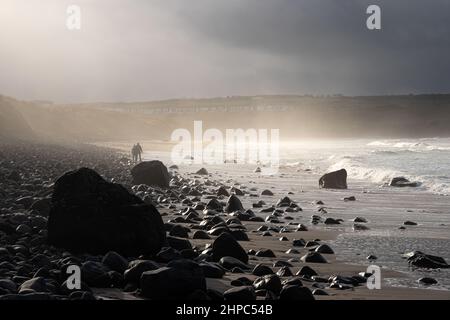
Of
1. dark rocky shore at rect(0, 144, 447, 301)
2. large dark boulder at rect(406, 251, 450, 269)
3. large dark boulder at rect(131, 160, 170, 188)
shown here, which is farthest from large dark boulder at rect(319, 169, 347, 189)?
large dark boulder at rect(406, 251, 450, 269)

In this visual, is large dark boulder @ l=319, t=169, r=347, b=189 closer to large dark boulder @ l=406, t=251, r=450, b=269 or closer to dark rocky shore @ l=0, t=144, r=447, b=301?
dark rocky shore @ l=0, t=144, r=447, b=301

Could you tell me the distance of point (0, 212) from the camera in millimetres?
9250

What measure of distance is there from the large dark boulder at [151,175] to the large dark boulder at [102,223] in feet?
31.3

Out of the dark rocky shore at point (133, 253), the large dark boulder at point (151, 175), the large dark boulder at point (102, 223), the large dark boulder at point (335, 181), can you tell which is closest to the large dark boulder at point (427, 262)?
the dark rocky shore at point (133, 253)

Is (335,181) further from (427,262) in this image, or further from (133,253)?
(133,253)

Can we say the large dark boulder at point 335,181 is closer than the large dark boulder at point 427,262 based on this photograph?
No

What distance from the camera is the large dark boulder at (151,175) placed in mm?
16844

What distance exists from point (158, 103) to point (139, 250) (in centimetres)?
18195

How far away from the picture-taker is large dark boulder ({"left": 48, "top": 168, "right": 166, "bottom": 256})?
6828 mm

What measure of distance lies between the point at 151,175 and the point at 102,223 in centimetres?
1002

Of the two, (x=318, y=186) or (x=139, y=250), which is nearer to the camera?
(x=139, y=250)

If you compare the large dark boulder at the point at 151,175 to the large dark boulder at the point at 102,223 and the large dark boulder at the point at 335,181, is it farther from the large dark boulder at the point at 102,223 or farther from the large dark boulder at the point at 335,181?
the large dark boulder at the point at 102,223
